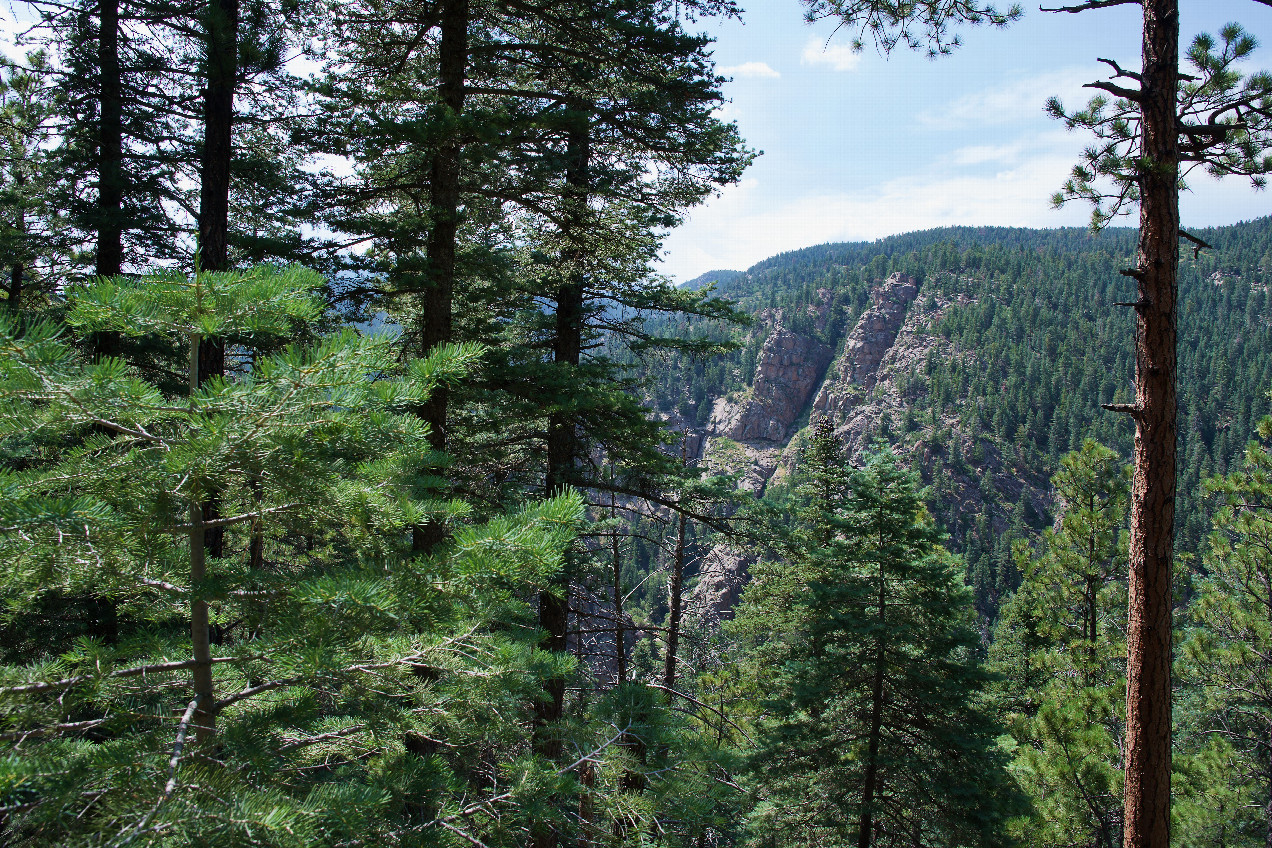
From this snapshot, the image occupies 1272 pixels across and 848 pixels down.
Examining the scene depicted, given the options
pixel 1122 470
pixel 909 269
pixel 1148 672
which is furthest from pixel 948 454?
pixel 1148 672

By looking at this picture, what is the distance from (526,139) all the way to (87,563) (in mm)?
5061

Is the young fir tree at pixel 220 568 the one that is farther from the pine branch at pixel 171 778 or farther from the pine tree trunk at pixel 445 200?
the pine tree trunk at pixel 445 200

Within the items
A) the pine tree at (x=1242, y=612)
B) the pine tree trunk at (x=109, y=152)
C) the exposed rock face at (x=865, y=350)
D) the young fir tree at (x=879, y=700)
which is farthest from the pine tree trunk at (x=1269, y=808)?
the exposed rock face at (x=865, y=350)

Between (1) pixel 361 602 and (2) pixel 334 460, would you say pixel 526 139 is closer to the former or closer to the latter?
(2) pixel 334 460

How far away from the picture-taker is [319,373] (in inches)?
69.4

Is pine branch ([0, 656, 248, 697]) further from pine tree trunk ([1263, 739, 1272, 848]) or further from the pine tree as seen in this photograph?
pine tree trunk ([1263, 739, 1272, 848])

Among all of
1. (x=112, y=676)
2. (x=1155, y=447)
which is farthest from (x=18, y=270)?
(x=1155, y=447)

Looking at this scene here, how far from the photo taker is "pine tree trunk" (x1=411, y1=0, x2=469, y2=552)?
5.24 meters

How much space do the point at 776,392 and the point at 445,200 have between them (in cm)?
11573

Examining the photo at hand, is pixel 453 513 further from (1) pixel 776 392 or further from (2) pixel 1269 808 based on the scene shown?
(1) pixel 776 392

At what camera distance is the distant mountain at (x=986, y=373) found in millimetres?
86500

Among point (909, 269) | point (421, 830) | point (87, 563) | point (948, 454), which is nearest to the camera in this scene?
point (87, 563)

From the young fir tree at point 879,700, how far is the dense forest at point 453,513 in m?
0.06

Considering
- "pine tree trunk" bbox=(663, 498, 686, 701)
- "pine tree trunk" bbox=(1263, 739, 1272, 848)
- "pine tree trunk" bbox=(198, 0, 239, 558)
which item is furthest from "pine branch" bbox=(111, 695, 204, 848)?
"pine tree trunk" bbox=(1263, 739, 1272, 848)
